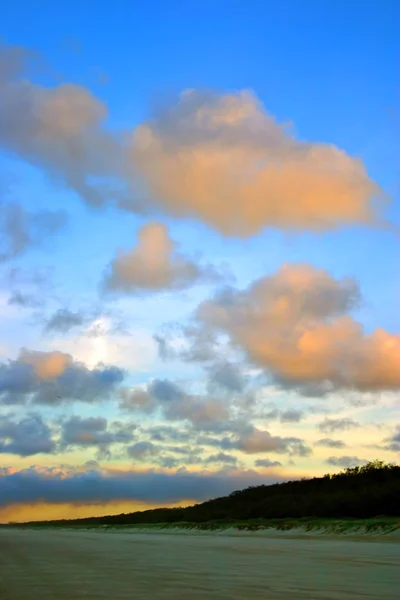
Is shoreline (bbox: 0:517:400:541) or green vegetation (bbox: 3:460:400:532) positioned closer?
shoreline (bbox: 0:517:400:541)

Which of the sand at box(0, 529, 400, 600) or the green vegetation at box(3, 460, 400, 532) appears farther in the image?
the green vegetation at box(3, 460, 400, 532)

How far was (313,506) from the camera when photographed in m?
50.8

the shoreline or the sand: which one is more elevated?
the sand

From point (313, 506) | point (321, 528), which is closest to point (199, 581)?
point (321, 528)

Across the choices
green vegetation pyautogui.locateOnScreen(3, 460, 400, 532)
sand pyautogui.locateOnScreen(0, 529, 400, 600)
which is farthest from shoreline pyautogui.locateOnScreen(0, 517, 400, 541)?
sand pyautogui.locateOnScreen(0, 529, 400, 600)

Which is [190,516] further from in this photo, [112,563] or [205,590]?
[205,590]

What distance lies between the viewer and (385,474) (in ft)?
213

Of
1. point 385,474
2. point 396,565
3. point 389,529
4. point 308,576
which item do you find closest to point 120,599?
point 308,576

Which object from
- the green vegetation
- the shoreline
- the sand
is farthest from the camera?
the green vegetation

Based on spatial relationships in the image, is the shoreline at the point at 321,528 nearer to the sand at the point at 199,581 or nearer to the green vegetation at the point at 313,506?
the green vegetation at the point at 313,506

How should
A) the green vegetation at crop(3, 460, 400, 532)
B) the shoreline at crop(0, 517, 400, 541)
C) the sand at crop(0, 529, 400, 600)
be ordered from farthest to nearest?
1. the green vegetation at crop(3, 460, 400, 532)
2. the shoreline at crop(0, 517, 400, 541)
3. the sand at crop(0, 529, 400, 600)

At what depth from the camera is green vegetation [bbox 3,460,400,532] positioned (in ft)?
→ 141

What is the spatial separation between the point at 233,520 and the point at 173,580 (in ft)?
176

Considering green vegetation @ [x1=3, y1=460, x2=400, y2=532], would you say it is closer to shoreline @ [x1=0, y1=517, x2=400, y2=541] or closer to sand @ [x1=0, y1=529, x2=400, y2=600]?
shoreline @ [x1=0, y1=517, x2=400, y2=541]
